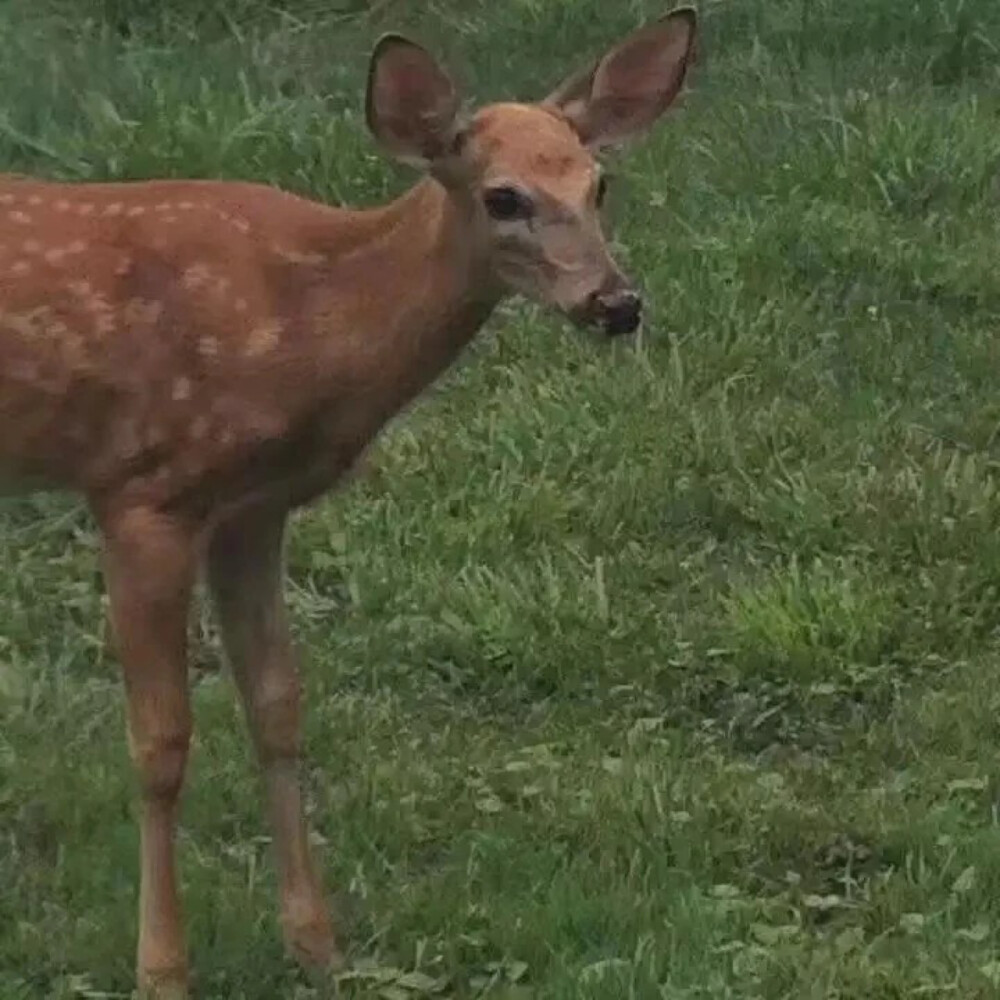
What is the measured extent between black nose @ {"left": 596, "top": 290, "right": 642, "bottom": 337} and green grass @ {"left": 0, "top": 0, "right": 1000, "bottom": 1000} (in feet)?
3.68

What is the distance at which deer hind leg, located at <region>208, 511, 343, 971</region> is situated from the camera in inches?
214

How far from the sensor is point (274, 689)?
5582mm

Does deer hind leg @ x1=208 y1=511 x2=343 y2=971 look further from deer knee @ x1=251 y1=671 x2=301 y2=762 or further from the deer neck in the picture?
the deer neck

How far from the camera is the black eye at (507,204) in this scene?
5.06m

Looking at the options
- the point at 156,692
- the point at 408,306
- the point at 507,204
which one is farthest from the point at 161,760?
the point at 507,204

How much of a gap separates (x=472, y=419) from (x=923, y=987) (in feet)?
9.92

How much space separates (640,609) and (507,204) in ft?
6.72

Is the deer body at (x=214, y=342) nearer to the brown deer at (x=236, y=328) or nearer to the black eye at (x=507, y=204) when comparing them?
the brown deer at (x=236, y=328)

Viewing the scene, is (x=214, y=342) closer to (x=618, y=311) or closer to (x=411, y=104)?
(x=411, y=104)

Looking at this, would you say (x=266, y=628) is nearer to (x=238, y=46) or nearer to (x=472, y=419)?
(x=472, y=419)

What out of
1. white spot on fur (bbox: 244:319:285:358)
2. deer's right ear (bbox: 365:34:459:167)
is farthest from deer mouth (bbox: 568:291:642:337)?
white spot on fur (bbox: 244:319:285:358)

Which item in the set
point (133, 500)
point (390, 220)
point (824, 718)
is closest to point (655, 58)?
point (390, 220)

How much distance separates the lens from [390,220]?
5.38 meters

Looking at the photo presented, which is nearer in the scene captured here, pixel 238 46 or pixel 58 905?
pixel 58 905
